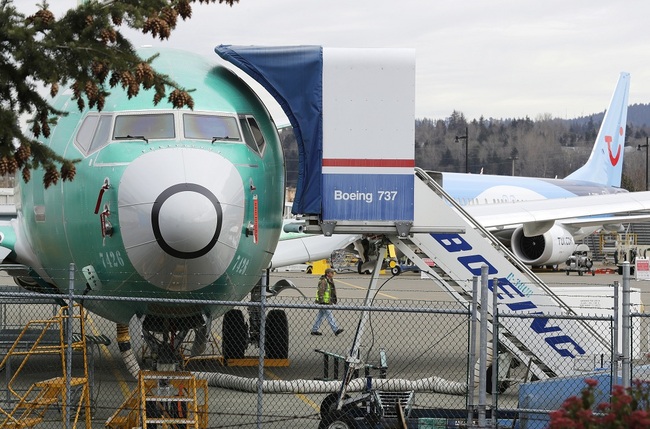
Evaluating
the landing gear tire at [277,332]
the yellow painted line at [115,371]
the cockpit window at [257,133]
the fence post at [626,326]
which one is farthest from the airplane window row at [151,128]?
the landing gear tire at [277,332]

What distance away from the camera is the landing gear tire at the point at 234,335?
16.5 meters

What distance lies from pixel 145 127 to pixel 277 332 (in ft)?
19.2

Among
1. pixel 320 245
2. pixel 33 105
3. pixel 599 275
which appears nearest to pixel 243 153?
pixel 33 105

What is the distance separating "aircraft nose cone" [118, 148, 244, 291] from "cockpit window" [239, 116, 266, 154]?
32.4 inches

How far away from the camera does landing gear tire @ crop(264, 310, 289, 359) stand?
1662 centimetres

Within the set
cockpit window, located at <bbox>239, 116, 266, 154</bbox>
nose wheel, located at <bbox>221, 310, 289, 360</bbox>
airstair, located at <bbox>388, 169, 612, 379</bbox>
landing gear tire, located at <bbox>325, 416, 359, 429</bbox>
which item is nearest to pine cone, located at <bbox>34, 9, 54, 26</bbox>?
cockpit window, located at <bbox>239, 116, 266, 154</bbox>

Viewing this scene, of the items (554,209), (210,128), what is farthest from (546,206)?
(210,128)

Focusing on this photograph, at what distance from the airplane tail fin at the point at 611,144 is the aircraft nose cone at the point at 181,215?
4469 centimetres

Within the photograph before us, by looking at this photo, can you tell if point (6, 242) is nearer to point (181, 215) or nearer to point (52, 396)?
point (52, 396)

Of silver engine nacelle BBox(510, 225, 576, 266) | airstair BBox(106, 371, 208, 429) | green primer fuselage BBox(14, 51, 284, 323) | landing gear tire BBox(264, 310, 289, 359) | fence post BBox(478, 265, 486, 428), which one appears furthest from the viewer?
silver engine nacelle BBox(510, 225, 576, 266)

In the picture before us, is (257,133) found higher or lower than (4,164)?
higher

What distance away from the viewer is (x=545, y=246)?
38.3 meters

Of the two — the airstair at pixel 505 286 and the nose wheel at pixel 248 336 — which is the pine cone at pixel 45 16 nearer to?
the airstair at pixel 505 286

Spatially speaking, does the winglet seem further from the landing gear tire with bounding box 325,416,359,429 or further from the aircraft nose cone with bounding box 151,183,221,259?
the landing gear tire with bounding box 325,416,359,429
